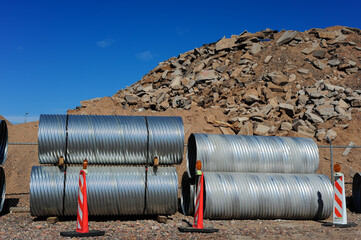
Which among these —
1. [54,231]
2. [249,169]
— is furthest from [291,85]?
[54,231]

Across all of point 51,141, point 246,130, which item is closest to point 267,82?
point 246,130

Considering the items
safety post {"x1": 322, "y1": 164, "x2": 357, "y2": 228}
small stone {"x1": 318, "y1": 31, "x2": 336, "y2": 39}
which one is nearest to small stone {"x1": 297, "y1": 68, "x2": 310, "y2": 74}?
small stone {"x1": 318, "y1": 31, "x2": 336, "y2": 39}

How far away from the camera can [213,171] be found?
34.2ft

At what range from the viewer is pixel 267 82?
23.7m

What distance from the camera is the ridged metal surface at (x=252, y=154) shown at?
410 inches

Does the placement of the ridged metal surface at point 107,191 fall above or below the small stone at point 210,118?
below

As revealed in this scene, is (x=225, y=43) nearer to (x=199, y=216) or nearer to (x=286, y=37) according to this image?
(x=286, y=37)

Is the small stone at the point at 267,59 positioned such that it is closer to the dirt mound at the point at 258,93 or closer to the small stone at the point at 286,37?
the dirt mound at the point at 258,93

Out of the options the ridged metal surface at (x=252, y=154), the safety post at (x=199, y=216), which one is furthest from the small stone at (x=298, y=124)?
the safety post at (x=199, y=216)

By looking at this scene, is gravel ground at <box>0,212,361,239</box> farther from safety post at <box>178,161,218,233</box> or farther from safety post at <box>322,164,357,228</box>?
safety post at <box>322,164,357,228</box>

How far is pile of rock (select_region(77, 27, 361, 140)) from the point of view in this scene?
1894 cm

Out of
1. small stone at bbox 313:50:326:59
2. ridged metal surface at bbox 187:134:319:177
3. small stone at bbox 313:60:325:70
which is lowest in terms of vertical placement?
ridged metal surface at bbox 187:134:319:177

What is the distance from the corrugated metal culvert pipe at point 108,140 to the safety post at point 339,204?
4.27 meters

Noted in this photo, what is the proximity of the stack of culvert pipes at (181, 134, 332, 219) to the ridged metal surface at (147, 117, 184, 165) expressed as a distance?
2.17ft
